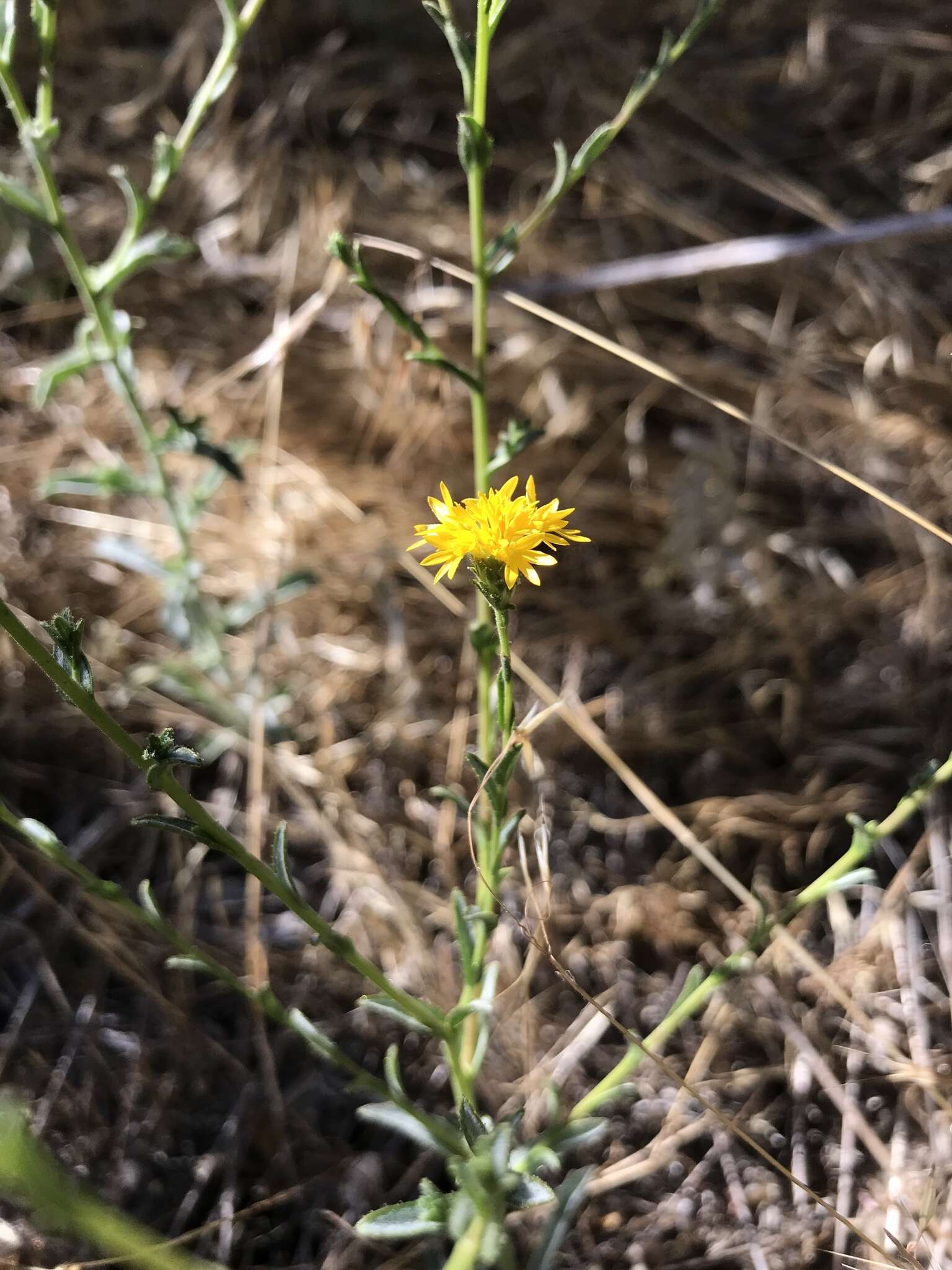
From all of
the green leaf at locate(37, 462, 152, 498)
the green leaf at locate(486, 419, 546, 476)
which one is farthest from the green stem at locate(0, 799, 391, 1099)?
the green leaf at locate(37, 462, 152, 498)

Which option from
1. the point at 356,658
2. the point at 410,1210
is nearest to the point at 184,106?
the point at 356,658

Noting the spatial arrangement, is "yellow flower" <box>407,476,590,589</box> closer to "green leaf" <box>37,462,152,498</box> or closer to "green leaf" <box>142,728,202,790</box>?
"green leaf" <box>142,728,202,790</box>

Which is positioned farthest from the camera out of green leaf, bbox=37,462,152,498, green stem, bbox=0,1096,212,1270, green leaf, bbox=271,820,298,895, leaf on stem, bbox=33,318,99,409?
green leaf, bbox=37,462,152,498

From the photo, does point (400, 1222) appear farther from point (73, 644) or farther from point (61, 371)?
point (61, 371)

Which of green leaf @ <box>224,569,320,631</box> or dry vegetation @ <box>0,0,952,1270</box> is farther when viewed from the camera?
green leaf @ <box>224,569,320,631</box>

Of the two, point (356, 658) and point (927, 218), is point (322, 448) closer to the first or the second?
point (356, 658)

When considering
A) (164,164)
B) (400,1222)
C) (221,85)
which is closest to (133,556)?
(164,164)
